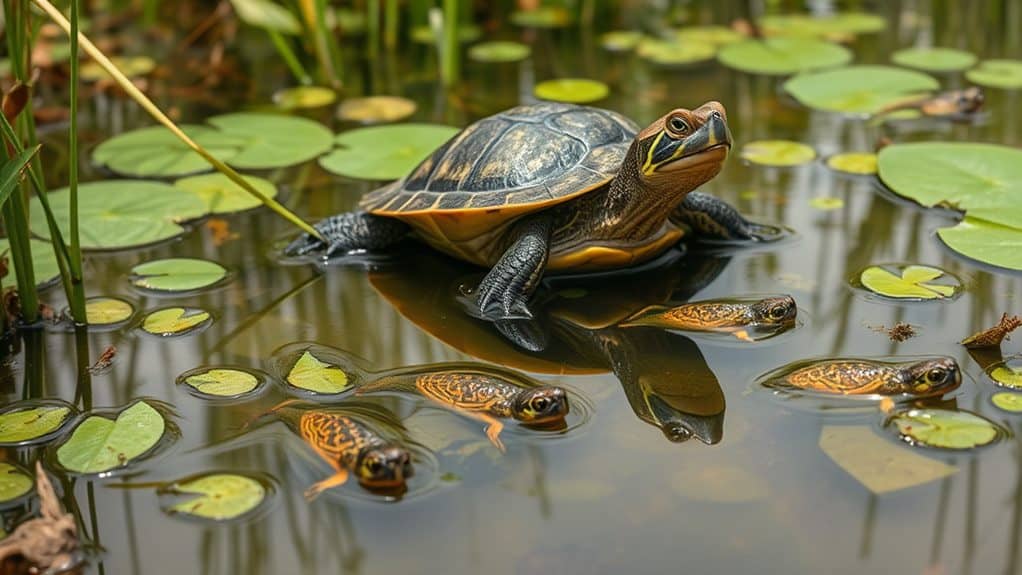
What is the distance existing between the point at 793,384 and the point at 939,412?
358 millimetres

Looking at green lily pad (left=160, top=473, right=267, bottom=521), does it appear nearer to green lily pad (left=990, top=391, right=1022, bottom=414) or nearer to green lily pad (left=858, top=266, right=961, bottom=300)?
green lily pad (left=990, top=391, right=1022, bottom=414)

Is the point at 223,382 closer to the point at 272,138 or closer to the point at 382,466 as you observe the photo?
the point at 382,466

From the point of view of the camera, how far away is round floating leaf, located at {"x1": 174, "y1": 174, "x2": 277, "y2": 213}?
4.18 meters

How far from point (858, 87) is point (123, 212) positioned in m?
3.45

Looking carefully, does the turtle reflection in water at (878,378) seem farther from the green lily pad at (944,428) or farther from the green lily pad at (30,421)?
the green lily pad at (30,421)

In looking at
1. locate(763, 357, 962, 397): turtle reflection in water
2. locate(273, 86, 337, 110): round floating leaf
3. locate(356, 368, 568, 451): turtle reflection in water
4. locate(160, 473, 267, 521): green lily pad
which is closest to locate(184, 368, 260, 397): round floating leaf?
locate(356, 368, 568, 451): turtle reflection in water

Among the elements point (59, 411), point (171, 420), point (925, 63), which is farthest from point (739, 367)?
point (925, 63)

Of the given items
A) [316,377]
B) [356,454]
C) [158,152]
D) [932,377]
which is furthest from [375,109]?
[932,377]

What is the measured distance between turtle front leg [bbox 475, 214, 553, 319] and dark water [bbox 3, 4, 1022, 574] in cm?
10

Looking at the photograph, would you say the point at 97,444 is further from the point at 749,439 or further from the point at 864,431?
the point at 864,431

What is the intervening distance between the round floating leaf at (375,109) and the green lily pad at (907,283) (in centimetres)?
256

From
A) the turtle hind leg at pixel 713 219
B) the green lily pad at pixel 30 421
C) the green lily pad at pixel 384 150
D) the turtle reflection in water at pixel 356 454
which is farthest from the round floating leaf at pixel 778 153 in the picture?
the green lily pad at pixel 30 421

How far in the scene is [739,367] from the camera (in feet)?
9.68

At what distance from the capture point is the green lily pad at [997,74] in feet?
17.8
